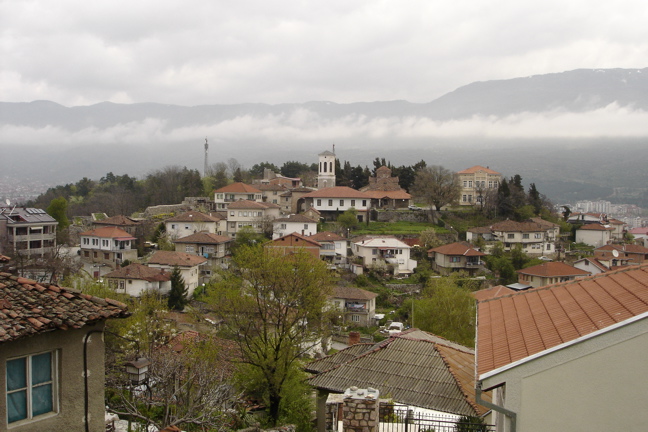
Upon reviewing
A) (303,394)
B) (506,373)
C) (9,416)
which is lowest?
(303,394)

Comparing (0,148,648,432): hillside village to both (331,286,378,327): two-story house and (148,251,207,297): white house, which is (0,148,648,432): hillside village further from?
(148,251,207,297): white house

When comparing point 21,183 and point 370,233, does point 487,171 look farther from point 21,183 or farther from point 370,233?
point 21,183

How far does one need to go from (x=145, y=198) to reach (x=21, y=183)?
111 m

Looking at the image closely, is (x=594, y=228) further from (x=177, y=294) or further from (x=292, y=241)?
(x=177, y=294)

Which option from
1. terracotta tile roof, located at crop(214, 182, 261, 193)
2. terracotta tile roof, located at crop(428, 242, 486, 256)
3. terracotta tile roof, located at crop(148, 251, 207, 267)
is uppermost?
terracotta tile roof, located at crop(214, 182, 261, 193)

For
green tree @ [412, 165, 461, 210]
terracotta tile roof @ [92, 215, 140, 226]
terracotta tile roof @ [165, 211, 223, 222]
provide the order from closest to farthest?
terracotta tile roof @ [165, 211, 223, 222] < terracotta tile roof @ [92, 215, 140, 226] < green tree @ [412, 165, 461, 210]

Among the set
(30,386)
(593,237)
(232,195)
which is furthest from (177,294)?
(593,237)

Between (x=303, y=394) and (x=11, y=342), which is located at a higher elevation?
(x=11, y=342)

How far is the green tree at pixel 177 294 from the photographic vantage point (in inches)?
1626

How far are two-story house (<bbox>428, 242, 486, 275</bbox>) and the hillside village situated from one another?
0.17 m

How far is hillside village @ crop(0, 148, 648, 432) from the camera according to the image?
5887 mm

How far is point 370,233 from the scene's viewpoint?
5741 cm

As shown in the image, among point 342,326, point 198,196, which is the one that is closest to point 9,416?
point 342,326

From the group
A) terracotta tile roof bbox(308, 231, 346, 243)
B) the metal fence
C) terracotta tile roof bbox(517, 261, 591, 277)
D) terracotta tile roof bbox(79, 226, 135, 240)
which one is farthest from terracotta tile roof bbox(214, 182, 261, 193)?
the metal fence
